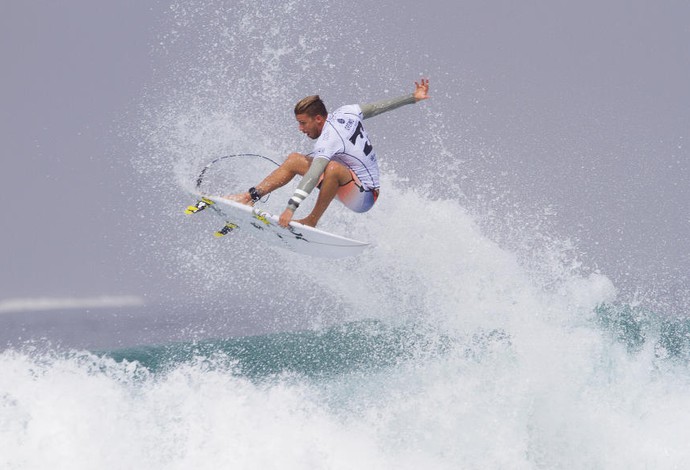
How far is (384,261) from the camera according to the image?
35.2 ft

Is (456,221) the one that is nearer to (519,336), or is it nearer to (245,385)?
(519,336)

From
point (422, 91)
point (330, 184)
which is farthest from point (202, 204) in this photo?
point (422, 91)

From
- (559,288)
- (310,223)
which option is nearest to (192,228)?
(559,288)

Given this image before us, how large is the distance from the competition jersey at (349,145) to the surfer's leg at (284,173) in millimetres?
126

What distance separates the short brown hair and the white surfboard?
0.97 meters

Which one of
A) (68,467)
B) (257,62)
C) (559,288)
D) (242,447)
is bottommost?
(68,467)

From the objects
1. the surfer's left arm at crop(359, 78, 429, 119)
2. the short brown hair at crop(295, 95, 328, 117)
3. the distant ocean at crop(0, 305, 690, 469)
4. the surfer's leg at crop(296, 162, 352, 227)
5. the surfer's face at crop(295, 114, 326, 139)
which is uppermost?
the surfer's left arm at crop(359, 78, 429, 119)

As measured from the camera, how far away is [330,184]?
755cm

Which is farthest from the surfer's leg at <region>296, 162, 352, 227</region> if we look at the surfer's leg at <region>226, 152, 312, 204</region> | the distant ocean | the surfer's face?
the distant ocean

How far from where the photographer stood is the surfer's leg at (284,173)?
299 inches

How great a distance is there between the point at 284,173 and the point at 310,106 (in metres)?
0.65

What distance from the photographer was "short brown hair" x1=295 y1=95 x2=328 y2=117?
7.45 metres

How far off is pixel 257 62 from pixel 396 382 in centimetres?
471

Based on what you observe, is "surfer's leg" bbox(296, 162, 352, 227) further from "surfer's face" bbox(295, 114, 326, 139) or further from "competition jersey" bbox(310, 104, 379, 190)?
"surfer's face" bbox(295, 114, 326, 139)
